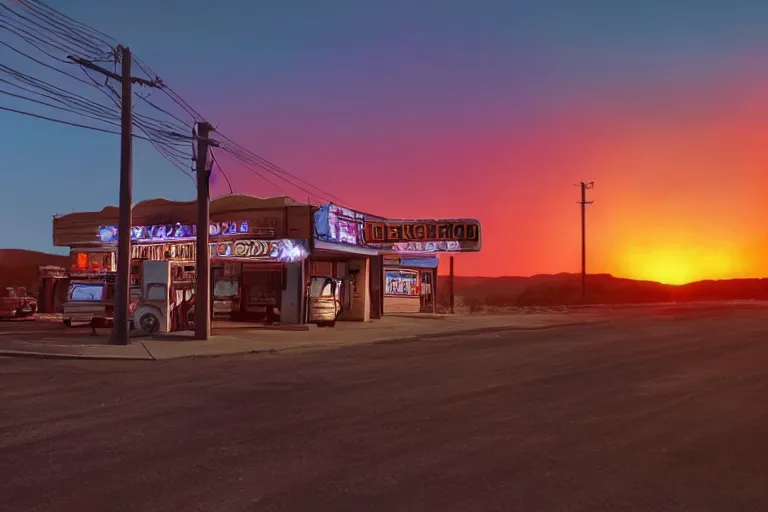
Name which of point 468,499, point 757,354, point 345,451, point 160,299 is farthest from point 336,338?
point 468,499

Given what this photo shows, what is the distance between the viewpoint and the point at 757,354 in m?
16.8

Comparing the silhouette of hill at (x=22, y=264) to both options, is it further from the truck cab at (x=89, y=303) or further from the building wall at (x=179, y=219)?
the truck cab at (x=89, y=303)

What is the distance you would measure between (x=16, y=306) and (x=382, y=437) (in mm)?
31030

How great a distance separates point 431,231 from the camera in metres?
29.0

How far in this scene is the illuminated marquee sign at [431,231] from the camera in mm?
28891

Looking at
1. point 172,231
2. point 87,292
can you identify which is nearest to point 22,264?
point 172,231

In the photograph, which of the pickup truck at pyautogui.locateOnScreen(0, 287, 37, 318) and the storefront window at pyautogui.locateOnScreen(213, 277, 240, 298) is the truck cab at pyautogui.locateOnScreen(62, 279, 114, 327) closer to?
the storefront window at pyautogui.locateOnScreen(213, 277, 240, 298)

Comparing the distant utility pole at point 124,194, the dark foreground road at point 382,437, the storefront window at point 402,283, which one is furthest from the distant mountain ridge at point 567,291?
the dark foreground road at point 382,437

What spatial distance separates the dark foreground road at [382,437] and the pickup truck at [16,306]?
20.9 m

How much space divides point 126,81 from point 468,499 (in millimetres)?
16714

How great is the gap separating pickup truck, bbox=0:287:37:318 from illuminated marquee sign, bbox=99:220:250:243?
518 centimetres

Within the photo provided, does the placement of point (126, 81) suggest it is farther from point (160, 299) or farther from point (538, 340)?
point (538, 340)

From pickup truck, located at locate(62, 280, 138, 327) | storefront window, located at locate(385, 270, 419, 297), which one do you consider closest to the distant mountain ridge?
A: storefront window, located at locate(385, 270, 419, 297)

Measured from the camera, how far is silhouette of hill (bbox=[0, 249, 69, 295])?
285 feet
